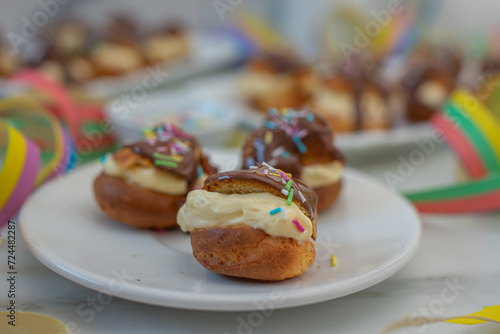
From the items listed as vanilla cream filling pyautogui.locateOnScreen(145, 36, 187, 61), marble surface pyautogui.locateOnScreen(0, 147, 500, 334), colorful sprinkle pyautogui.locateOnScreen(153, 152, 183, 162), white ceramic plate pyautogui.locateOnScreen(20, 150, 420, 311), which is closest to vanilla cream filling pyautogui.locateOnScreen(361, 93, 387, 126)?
white ceramic plate pyautogui.locateOnScreen(20, 150, 420, 311)

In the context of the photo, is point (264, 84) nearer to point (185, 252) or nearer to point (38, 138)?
point (38, 138)

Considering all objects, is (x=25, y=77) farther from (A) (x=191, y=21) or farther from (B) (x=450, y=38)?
(A) (x=191, y=21)

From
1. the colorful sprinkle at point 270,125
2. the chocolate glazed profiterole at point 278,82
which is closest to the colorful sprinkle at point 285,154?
the colorful sprinkle at point 270,125

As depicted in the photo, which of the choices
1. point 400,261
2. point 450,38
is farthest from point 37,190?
point 450,38

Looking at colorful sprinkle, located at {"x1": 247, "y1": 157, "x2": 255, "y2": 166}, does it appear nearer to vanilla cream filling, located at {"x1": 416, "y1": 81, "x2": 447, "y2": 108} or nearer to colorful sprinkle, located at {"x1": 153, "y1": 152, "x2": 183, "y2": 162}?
colorful sprinkle, located at {"x1": 153, "y1": 152, "x2": 183, "y2": 162}

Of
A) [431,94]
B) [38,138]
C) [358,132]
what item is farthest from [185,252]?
[431,94]

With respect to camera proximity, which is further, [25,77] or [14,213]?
[25,77]
